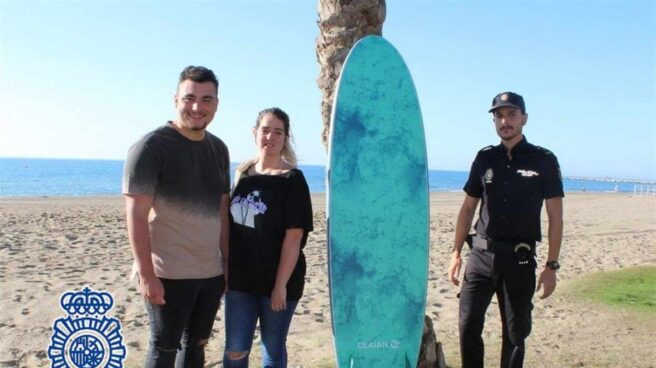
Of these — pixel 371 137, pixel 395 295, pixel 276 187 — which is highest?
pixel 371 137

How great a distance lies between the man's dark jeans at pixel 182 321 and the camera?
2.30m

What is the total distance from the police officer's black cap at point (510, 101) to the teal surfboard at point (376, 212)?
17.8 inches

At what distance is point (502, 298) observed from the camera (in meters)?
2.88

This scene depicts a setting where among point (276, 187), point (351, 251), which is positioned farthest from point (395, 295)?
point (276, 187)

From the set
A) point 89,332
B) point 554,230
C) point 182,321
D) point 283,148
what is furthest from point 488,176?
point 89,332

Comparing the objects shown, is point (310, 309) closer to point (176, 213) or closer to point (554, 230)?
point (554, 230)

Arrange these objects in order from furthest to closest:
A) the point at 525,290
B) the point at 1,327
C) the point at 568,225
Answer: the point at 568,225
the point at 1,327
the point at 525,290

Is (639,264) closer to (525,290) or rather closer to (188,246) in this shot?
(525,290)

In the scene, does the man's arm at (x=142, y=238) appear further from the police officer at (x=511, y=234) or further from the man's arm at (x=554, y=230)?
the man's arm at (x=554, y=230)

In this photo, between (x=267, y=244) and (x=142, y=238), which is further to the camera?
(x=267, y=244)

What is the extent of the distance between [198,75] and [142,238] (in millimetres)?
715

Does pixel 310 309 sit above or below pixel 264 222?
below

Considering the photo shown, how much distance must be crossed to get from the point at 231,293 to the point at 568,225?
13.0 meters

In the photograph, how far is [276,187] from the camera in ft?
7.90
